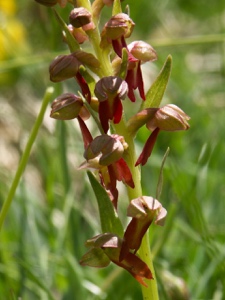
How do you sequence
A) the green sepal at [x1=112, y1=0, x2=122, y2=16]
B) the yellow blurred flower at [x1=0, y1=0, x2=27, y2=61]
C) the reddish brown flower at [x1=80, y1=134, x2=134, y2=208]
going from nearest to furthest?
the reddish brown flower at [x1=80, y1=134, x2=134, y2=208] → the green sepal at [x1=112, y1=0, x2=122, y2=16] → the yellow blurred flower at [x1=0, y1=0, x2=27, y2=61]

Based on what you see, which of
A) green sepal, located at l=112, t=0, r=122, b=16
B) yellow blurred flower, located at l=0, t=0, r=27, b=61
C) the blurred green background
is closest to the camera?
green sepal, located at l=112, t=0, r=122, b=16

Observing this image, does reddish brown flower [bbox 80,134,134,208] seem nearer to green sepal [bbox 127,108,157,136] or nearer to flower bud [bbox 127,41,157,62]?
green sepal [bbox 127,108,157,136]

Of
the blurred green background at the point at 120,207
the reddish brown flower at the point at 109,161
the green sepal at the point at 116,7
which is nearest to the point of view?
the reddish brown flower at the point at 109,161

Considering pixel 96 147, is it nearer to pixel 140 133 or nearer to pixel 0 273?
pixel 0 273

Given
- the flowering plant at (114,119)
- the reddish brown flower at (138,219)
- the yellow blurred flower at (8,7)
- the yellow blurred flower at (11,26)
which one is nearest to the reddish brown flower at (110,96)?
the flowering plant at (114,119)

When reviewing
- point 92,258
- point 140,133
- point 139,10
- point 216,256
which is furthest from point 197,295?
point 139,10

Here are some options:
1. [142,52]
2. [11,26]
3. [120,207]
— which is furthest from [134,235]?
[11,26]

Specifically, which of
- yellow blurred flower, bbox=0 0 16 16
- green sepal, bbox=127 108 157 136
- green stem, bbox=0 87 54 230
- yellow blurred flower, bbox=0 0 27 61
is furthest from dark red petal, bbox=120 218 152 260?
yellow blurred flower, bbox=0 0 16 16

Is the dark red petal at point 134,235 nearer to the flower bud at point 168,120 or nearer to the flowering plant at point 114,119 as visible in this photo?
the flowering plant at point 114,119
